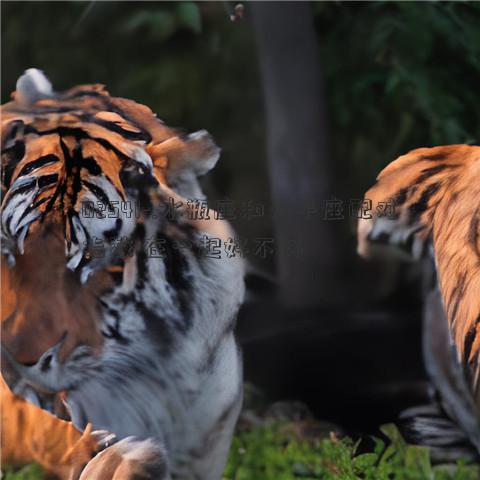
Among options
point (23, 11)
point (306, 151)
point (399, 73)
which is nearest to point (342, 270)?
point (306, 151)

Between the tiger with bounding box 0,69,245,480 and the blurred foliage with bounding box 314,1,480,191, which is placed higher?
the blurred foliage with bounding box 314,1,480,191

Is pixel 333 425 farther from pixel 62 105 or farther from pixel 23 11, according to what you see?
pixel 23 11

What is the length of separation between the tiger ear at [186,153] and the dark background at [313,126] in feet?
0.11

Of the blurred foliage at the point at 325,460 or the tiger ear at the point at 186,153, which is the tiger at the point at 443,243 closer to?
the blurred foliage at the point at 325,460

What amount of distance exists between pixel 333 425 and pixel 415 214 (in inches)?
23.8

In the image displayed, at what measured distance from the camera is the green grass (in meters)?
1.98

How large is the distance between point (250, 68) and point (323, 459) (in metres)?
1.07

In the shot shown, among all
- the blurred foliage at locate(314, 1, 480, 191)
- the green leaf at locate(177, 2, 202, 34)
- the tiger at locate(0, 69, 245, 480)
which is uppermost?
the green leaf at locate(177, 2, 202, 34)

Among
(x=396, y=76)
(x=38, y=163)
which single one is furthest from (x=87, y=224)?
(x=396, y=76)

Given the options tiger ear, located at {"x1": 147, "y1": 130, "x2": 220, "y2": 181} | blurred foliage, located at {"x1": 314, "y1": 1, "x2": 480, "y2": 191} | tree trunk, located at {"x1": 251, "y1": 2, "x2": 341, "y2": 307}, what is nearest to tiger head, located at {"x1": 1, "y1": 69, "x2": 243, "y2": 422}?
tiger ear, located at {"x1": 147, "y1": 130, "x2": 220, "y2": 181}

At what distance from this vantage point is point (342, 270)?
1.94m

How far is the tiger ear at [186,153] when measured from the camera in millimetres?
1969

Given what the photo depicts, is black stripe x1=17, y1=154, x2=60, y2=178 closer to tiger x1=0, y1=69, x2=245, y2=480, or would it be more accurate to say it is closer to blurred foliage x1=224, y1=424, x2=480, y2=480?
tiger x1=0, y1=69, x2=245, y2=480

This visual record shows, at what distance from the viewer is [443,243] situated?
6.18ft
